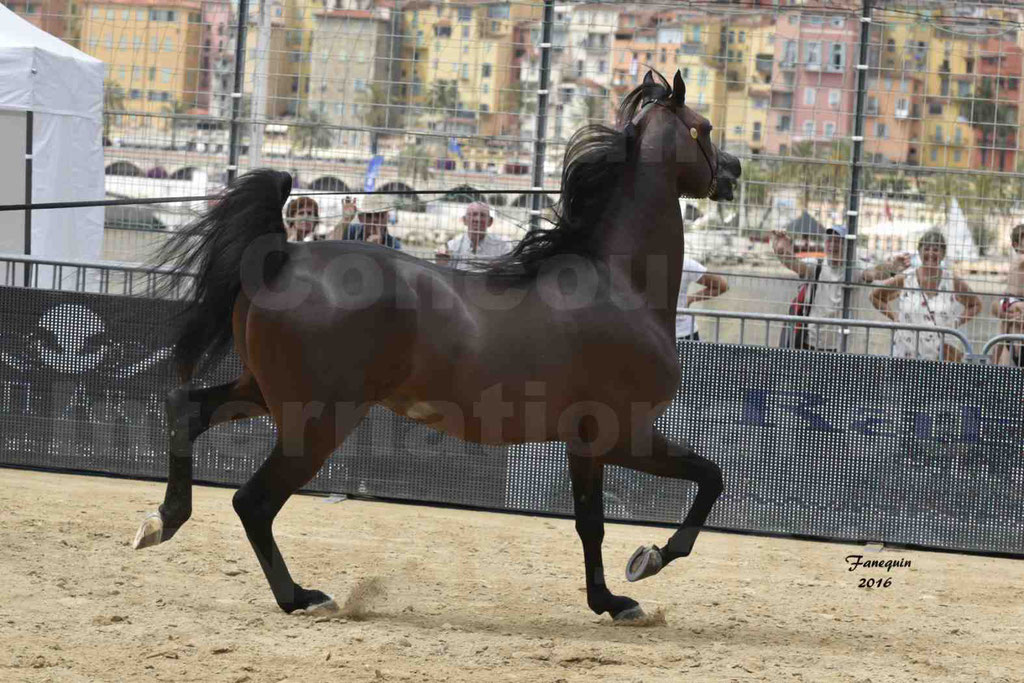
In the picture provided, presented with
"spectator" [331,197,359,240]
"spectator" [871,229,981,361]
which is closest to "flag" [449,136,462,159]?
"spectator" [331,197,359,240]

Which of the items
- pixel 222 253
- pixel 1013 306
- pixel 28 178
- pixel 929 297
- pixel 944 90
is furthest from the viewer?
pixel 28 178

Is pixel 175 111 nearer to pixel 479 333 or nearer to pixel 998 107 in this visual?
pixel 479 333

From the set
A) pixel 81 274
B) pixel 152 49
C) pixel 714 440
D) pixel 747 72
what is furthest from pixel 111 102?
pixel 714 440

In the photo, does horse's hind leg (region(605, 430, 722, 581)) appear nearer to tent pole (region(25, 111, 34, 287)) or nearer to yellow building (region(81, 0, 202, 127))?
tent pole (region(25, 111, 34, 287))

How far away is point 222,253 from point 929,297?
5166 millimetres

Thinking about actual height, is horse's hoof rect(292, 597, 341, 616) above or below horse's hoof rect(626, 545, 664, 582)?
below

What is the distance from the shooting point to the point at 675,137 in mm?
5258

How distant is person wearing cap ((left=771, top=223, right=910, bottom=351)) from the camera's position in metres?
8.41

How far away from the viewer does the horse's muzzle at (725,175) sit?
5383mm

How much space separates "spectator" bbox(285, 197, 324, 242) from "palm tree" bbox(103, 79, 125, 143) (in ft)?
5.94

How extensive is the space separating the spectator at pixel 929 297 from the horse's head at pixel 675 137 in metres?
3.01

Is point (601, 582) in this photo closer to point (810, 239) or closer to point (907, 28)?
point (810, 239)

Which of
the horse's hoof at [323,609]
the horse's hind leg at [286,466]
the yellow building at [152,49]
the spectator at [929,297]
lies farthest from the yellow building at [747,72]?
the horse's hoof at [323,609]

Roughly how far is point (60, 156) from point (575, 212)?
5.30 meters
